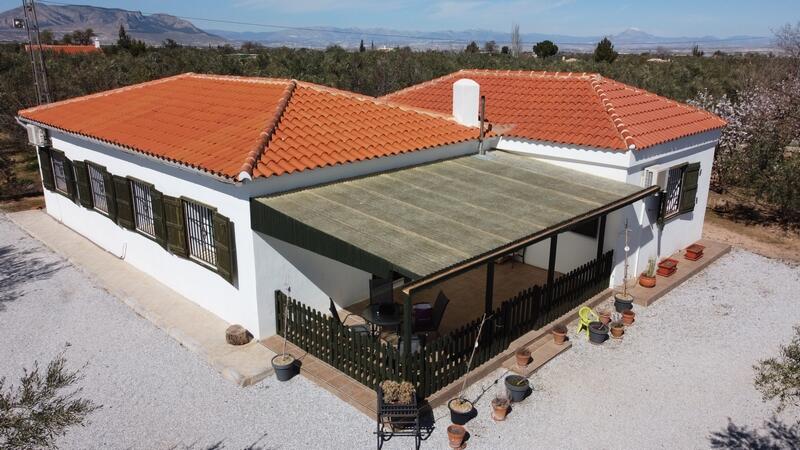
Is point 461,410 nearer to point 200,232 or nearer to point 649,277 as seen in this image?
point 200,232

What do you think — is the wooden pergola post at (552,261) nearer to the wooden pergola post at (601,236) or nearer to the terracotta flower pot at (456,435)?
the wooden pergola post at (601,236)

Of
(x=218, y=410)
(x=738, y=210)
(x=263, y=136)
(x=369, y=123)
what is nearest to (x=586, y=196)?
(x=369, y=123)

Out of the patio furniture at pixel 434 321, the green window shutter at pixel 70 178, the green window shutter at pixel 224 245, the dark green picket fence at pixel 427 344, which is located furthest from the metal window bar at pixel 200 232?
the green window shutter at pixel 70 178

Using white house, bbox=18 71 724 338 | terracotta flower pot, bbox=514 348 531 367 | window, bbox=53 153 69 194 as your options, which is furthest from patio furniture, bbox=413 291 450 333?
window, bbox=53 153 69 194

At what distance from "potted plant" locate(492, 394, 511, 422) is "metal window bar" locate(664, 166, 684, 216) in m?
8.82

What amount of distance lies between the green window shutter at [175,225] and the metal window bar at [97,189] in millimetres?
4044

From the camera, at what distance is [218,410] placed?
8.99 meters

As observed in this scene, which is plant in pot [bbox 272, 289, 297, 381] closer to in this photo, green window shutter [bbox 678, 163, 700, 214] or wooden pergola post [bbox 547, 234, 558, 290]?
wooden pergola post [bbox 547, 234, 558, 290]

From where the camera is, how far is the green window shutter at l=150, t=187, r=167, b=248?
1240cm

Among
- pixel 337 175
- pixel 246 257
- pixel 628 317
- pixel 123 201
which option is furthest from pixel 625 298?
pixel 123 201

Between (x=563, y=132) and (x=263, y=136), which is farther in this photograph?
(x=563, y=132)

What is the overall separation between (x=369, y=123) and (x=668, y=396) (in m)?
8.20

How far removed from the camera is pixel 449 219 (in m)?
9.85

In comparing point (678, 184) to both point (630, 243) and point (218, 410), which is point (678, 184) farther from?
point (218, 410)
